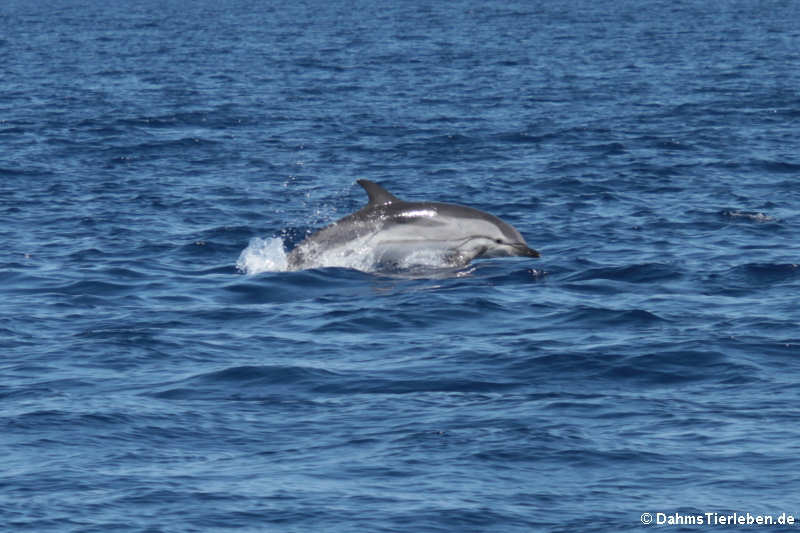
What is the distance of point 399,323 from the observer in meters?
20.0

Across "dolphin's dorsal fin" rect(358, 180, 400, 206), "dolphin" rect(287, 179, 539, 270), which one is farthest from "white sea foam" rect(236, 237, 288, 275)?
"dolphin's dorsal fin" rect(358, 180, 400, 206)

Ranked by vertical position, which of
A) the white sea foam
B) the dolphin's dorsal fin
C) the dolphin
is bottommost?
the white sea foam

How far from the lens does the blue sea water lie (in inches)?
540

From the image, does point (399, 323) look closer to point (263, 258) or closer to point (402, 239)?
point (402, 239)

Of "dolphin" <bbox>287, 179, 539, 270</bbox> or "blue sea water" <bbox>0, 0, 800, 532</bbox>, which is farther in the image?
"dolphin" <bbox>287, 179, 539, 270</bbox>

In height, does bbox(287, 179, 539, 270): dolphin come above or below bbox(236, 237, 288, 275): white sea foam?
above

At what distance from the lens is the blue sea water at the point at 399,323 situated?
13.7 m

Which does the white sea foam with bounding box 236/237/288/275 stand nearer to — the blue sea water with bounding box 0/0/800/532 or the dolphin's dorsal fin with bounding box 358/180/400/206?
the blue sea water with bounding box 0/0/800/532

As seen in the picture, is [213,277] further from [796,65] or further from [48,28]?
[48,28]

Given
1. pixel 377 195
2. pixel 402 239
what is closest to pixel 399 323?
pixel 402 239

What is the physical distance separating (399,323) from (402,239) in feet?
13.0

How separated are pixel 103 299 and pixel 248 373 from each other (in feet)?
16.1

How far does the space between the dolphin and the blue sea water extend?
539 millimetres

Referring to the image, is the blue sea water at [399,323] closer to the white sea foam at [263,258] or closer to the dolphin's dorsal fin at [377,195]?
the white sea foam at [263,258]
